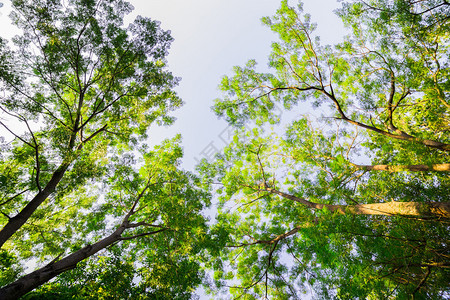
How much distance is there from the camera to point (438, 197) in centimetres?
492

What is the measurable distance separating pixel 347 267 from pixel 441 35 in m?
6.78

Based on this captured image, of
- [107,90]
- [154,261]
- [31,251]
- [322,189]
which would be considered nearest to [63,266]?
[154,261]

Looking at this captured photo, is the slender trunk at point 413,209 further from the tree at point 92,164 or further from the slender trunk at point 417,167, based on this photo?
the tree at point 92,164

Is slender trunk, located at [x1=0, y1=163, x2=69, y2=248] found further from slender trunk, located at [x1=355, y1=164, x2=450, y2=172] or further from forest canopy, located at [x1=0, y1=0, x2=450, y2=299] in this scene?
slender trunk, located at [x1=355, y1=164, x2=450, y2=172]

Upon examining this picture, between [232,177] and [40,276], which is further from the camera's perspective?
[232,177]

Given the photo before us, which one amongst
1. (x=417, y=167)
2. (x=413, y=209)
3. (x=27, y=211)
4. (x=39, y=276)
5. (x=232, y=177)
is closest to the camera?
(x=413, y=209)

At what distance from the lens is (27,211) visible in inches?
206

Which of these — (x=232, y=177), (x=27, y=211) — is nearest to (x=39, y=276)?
(x=27, y=211)

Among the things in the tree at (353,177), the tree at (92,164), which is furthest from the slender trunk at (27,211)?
the tree at (353,177)

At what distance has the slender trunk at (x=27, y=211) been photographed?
189 inches

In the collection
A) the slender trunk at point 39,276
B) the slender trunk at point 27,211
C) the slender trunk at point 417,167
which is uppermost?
the slender trunk at point 417,167

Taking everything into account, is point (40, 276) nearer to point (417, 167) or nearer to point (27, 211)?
point (27, 211)

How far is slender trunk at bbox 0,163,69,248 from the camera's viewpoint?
479cm

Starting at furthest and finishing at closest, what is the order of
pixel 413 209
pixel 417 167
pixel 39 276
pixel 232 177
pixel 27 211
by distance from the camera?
pixel 232 177 → pixel 27 211 → pixel 417 167 → pixel 39 276 → pixel 413 209
